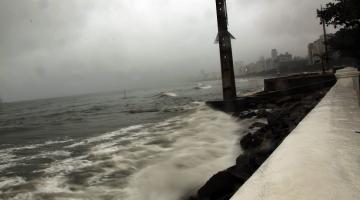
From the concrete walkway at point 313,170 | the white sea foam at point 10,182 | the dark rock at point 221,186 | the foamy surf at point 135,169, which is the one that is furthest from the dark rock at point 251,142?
the white sea foam at point 10,182

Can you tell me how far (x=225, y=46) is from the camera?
1933 cm

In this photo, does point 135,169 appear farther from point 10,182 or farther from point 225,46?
point 225,46

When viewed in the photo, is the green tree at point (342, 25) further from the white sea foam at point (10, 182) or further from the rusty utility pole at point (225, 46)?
the white sea foam at point (10, 182)

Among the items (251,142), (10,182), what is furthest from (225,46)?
(10,182)

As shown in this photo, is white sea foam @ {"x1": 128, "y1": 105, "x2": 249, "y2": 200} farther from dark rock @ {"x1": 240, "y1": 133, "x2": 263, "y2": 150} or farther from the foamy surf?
dark rock @ {"x1": 240, "y1": 133, "x2": 263, "y2": 150}

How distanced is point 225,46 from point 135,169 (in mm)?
11262

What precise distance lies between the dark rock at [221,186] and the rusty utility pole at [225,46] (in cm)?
1470

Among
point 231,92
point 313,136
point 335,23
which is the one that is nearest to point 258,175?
point 313,136

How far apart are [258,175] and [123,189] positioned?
233 inches

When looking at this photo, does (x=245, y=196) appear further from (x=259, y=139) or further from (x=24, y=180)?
(x=24, y=180)

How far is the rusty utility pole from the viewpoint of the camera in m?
19.2

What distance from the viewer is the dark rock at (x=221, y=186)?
520cm

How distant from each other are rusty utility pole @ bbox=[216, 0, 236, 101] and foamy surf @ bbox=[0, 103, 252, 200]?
5.17 meters

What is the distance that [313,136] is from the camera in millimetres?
3980
